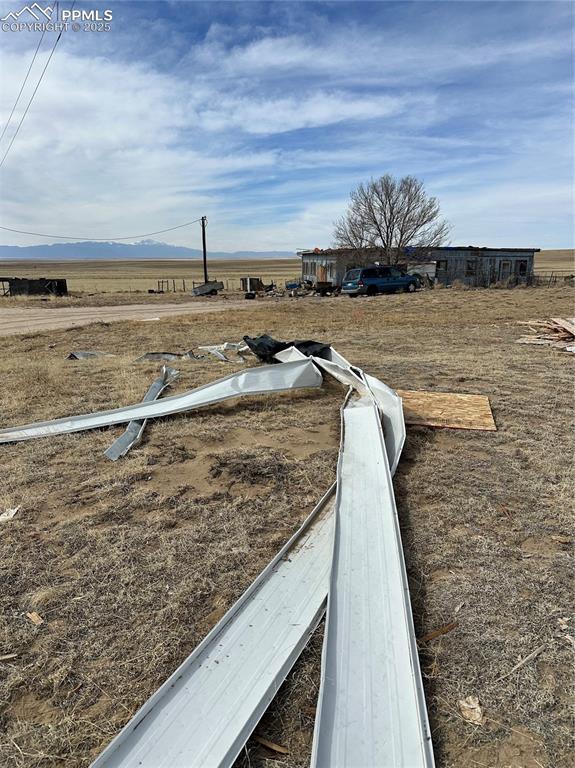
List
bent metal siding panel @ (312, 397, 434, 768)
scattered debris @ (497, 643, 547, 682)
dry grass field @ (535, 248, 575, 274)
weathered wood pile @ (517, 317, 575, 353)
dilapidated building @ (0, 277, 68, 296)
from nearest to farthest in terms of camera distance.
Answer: bent metal siding panel @ (312, 397, 434, 768)
scattered debris @ (497, 643, 547, 682)
weathered wood pile @ (517, 317, 575, 353)
dilapidated building @ (0, 277, 68, 296)
dry grass field @ (535, 248, 575, 274)

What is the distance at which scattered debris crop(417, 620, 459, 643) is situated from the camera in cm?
212

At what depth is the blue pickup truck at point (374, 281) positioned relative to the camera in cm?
2530

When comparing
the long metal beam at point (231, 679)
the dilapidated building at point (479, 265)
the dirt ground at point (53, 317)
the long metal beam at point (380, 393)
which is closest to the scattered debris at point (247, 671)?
the long metal beam at point (231, 679)

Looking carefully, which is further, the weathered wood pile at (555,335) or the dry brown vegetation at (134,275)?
the dry brown vegetation at (134,275)

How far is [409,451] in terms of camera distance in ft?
14.0

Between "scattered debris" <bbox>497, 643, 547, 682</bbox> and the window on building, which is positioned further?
the window on building

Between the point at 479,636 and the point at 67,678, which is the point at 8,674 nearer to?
the point at 67,678

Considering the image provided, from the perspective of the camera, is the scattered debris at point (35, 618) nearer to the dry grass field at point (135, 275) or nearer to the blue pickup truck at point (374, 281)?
the blue pickup truck at point (374, 281)

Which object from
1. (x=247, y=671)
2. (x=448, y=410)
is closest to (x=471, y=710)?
(x=247, y=671)

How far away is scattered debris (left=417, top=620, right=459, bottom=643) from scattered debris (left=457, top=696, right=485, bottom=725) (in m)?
0.30

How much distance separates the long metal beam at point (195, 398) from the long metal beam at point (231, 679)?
296cm

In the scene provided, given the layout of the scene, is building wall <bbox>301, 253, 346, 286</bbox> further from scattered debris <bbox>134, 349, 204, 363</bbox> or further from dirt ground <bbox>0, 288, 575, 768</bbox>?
dirt ground <bbox>0, 288, 575, 768</bbox>

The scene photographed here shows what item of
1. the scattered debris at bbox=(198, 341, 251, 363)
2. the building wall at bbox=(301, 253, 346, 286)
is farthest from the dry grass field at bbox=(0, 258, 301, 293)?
the scattered debris at bbox=(198, 341, 251, 363)

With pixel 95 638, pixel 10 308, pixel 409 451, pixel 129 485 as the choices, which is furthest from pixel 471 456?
pixel 10 308
